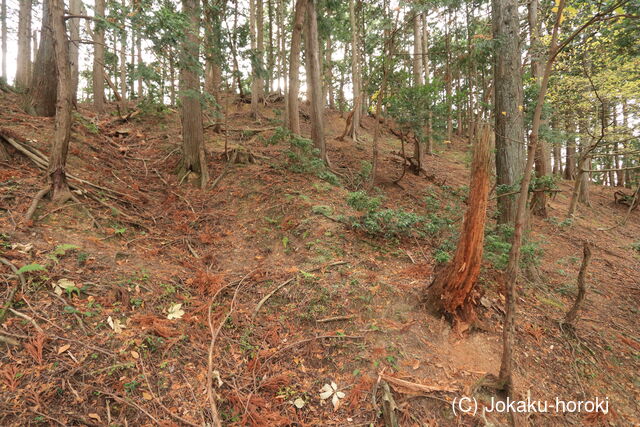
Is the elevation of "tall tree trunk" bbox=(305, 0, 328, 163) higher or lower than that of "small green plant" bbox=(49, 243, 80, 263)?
higher

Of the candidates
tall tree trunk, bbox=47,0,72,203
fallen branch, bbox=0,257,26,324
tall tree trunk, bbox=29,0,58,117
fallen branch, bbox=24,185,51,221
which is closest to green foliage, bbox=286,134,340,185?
tall tree trunk, bbox=47,0,72,203

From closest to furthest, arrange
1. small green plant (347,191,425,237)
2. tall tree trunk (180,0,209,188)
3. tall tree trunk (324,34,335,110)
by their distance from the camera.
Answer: small green plant (347,191,425,237) < tall tree trunk (180,0,209,188) < tall tree trunk (324,34,335,110)

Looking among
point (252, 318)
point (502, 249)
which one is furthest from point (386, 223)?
point (252, 318)

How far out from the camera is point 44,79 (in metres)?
7.75

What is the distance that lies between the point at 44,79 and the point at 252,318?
8.92 metres

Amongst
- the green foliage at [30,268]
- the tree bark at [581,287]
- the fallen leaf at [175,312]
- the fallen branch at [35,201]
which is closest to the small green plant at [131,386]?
the fallen leaf at [175,312]

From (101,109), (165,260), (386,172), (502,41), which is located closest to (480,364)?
(165,260)

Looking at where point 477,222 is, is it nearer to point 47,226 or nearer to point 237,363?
point 237,363

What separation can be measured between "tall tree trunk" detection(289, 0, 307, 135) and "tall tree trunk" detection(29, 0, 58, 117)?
244 inches

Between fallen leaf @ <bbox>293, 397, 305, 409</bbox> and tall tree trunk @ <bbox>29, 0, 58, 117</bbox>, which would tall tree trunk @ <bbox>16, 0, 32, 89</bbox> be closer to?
tall tree trunk @ <bbox>29, 0, 58, 117</bbox>

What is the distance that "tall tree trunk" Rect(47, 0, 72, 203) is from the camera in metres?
4.40

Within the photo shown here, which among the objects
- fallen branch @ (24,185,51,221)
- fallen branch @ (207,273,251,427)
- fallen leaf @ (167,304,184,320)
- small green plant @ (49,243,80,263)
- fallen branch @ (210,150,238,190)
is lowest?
fallen branch @ (207,273,251,427)

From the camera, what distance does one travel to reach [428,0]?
7.74 m

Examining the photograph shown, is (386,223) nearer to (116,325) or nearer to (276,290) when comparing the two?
(276,290)
